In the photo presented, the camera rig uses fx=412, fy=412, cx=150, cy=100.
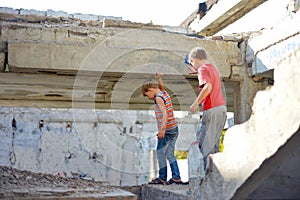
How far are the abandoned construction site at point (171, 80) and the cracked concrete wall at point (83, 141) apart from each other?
4987 millimetres

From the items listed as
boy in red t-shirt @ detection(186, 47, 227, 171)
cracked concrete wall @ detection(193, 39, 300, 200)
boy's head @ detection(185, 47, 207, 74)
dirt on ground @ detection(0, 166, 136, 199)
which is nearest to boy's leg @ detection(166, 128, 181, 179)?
boy in red t-shirt @ detection(186, 47, 227, 171)

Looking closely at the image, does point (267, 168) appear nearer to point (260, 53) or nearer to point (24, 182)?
point (24, 182)

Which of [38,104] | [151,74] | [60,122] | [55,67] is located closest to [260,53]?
[151,74]

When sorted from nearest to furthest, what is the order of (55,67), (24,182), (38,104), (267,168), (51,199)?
(267,168)
(51,199)
(24,182)
(55,67)
(38,104)

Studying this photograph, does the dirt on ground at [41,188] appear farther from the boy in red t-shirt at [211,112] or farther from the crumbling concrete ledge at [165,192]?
the boy in red t-shirt at [211,112]

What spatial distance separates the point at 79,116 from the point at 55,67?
8.53m

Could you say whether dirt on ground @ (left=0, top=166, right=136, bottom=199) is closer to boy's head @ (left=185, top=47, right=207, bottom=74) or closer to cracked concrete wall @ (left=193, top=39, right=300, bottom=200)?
cracked concrete wall @ (left=193, top=39, right=300, bottom=200)

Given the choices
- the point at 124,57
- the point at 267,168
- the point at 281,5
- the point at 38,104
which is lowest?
the point at 267,168

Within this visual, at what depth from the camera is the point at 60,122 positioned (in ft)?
44.0

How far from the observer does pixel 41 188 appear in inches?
148

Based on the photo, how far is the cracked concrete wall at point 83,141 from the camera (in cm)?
1307

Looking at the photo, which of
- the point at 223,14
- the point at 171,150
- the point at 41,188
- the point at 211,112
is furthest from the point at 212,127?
the point at 223,14

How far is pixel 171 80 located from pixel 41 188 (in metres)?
3.14

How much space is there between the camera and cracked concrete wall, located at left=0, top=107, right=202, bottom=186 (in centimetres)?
1307
